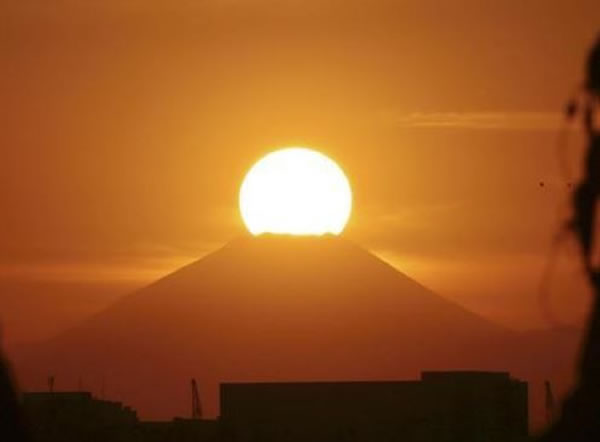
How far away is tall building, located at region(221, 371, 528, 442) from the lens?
81.1 meters

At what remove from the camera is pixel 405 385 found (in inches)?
3578

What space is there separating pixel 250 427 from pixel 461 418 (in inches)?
356

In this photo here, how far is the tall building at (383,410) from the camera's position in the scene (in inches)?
3191

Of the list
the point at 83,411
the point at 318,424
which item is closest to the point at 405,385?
the point at 318,424

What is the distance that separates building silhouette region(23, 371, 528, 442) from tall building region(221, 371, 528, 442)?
0.04m

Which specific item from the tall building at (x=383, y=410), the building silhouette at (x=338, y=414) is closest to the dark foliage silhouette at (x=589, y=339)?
the building silhouette at (x=338, y=414)

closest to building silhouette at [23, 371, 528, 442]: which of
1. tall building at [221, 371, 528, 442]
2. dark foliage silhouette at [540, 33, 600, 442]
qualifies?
tall building at [221, 371, 528, 442]

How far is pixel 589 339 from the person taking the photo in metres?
11.3

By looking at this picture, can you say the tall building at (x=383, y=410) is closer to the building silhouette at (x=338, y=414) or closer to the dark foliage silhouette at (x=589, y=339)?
the building silhouette at (x=338, y=414)

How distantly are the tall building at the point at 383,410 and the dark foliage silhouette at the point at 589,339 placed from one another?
64565 millimetres

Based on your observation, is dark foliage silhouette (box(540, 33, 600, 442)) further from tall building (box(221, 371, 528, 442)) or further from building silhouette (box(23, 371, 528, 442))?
tall building (box(221, 371, 528, 442))

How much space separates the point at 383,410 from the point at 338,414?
2.16 meters

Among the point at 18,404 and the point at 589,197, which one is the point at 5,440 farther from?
the point at 589,197

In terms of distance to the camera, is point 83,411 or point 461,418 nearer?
point 461,418
